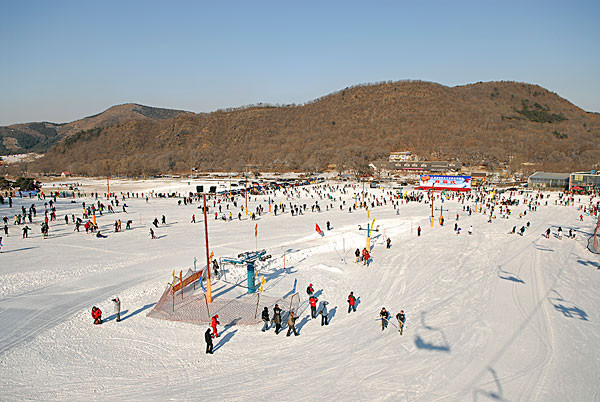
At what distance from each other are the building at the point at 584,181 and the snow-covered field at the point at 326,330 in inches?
1691

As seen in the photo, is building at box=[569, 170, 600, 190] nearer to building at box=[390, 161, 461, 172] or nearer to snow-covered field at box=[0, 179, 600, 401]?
building at box=[390, 161, 461, 172]

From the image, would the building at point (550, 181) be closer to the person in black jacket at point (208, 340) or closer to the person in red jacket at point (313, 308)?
the person in red jacket at point (313, 308)

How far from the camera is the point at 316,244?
19984 millimetres

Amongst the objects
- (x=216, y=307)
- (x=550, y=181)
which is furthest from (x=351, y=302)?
(x=550, y=181)

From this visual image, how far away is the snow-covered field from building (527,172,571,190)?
4535cm

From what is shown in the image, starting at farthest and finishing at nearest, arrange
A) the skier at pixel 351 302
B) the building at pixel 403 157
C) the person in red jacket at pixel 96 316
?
the building at pixel 403 157
the skier at pixel 351 302
the person in red jacket at pixel 96 316

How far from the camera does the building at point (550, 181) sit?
57812mm

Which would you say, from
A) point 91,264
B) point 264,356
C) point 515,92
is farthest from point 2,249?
point 515,92

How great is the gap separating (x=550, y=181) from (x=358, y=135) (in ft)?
319

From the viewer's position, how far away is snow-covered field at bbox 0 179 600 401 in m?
7.44

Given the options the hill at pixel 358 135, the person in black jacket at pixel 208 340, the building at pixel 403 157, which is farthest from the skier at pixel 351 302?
the building at pixel 403 157

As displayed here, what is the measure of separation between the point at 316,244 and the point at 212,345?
11779mm

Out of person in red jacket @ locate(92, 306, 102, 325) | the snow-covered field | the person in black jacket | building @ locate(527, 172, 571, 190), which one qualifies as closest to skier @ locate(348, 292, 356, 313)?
the snow-covered field

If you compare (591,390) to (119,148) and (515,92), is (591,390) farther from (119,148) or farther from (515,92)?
(515,92)
